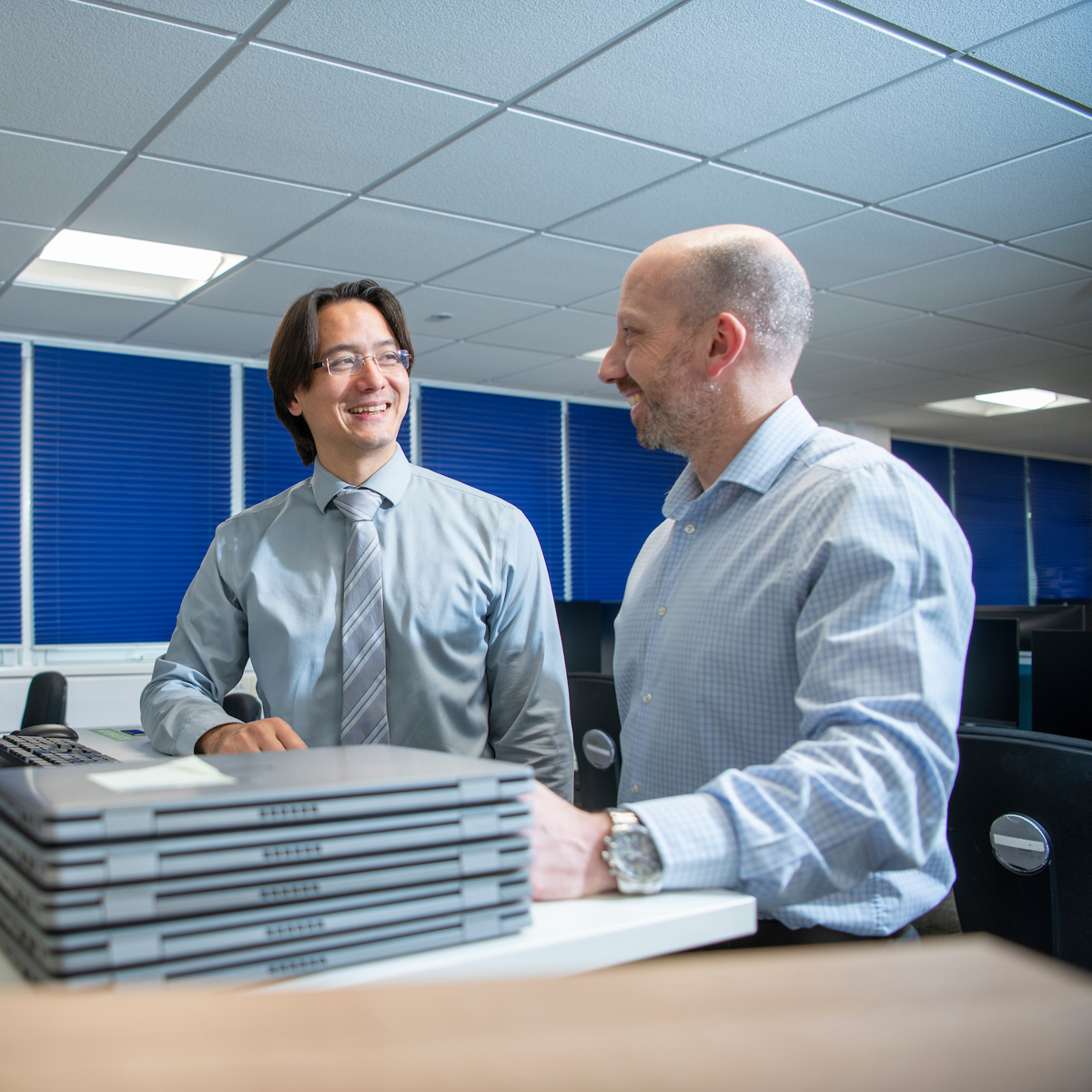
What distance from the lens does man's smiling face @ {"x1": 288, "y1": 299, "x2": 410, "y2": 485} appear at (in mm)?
1562

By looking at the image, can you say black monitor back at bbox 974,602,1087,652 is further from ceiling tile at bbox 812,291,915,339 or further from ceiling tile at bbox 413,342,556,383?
ceiling tile at bbox 413,342,556,383

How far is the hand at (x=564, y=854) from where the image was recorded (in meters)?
0.75

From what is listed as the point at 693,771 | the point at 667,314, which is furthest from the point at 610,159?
the point at 693,771

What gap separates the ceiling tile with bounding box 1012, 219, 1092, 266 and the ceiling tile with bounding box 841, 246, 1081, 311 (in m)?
0.07

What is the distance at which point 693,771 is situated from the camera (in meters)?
1.17

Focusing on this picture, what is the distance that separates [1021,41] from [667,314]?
74.6 inches

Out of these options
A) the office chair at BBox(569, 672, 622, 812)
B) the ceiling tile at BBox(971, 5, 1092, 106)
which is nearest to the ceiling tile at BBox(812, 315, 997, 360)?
the ceiling tile at BBox(971, 5, 1092, 106)

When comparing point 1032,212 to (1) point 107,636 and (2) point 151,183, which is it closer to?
(2) point 151,183

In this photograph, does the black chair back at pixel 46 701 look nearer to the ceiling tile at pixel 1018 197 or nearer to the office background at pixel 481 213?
the office background at pixel 481 213

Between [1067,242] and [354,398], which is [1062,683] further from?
[354,398]

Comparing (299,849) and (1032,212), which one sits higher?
(1032,212)

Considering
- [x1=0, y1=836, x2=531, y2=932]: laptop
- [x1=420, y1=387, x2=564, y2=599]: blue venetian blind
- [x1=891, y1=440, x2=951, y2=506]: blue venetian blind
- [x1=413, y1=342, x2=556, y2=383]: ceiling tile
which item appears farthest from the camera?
[x1=891, y1=440, x2=951, y2=506]: blue venetian blind

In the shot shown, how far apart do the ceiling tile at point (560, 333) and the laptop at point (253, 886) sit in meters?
4.36

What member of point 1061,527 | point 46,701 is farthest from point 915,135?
point 1061,527
